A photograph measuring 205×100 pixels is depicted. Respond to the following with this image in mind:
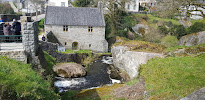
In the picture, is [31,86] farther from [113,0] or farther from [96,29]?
[113,0]

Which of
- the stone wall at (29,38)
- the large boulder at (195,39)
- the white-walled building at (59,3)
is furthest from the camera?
the white-walled building at (59,3)

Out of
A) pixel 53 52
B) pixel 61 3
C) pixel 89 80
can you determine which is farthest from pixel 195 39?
pixel 61 3

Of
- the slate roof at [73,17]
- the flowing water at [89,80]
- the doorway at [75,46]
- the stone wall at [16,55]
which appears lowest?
the flowing water at [89,80]

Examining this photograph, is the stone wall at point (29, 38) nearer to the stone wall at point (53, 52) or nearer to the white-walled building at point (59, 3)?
the stone wall at point (53, 52)

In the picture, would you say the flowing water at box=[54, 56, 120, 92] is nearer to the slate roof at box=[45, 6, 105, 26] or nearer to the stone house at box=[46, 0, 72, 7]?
the slate roof at box=[45, 6, 105, 26]

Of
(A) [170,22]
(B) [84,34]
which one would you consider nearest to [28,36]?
(B) [84,34]

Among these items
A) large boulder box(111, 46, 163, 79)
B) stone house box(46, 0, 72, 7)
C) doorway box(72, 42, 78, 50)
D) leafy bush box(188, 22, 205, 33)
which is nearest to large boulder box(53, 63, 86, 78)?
large boulder box(111, 46, 163, 79)

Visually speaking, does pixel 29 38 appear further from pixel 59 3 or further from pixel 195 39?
pixel 59 3

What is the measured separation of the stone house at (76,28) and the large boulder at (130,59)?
10794 mm

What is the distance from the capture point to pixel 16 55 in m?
11.1

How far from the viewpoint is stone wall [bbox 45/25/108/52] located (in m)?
31.9

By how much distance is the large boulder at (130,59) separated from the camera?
15.2m

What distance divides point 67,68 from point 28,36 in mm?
8810

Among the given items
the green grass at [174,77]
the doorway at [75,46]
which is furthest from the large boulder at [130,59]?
the doorway at [75,46]
